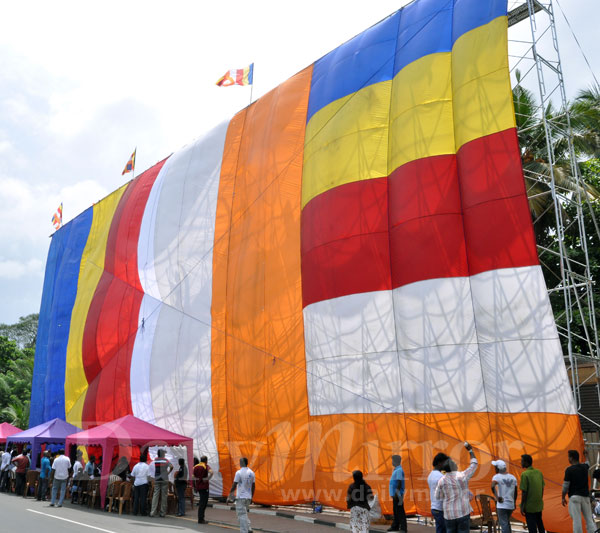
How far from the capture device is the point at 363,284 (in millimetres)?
14539

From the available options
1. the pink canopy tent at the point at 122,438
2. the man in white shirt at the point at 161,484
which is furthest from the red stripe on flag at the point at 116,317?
the man in white shirt at the point at 161,484

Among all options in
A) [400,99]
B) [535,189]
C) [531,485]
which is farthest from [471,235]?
[535,189]

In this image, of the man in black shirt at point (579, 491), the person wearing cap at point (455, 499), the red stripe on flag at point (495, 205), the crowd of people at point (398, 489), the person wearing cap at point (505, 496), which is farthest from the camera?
the red stripe on flag at point (495, 205)

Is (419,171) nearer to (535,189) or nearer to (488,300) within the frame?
(488,300)

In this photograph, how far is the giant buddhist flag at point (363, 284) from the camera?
39.0ft

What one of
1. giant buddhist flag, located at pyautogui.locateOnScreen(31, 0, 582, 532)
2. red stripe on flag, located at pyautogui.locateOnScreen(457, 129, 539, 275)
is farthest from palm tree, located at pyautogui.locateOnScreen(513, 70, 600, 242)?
red stripe on flag, located at pyautogui.locateOnScreen(457, 129, 539, 275)

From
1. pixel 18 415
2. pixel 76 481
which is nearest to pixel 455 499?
pixel 76 481

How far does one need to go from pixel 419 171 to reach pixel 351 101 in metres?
3.66

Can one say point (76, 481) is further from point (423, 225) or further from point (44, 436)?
point (423, 225)

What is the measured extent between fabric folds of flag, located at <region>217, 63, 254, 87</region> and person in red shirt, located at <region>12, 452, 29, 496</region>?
14577 millimetres

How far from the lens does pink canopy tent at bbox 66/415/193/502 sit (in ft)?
51.4

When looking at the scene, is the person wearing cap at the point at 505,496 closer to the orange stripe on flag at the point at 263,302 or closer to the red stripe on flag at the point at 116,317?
the orange stripe on flag at the point at 263,302

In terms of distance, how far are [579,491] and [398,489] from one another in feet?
10.9

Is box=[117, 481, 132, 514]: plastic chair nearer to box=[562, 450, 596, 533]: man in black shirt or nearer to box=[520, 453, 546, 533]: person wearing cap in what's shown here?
box=[520, 453, 546, 533]: person wearing cap
